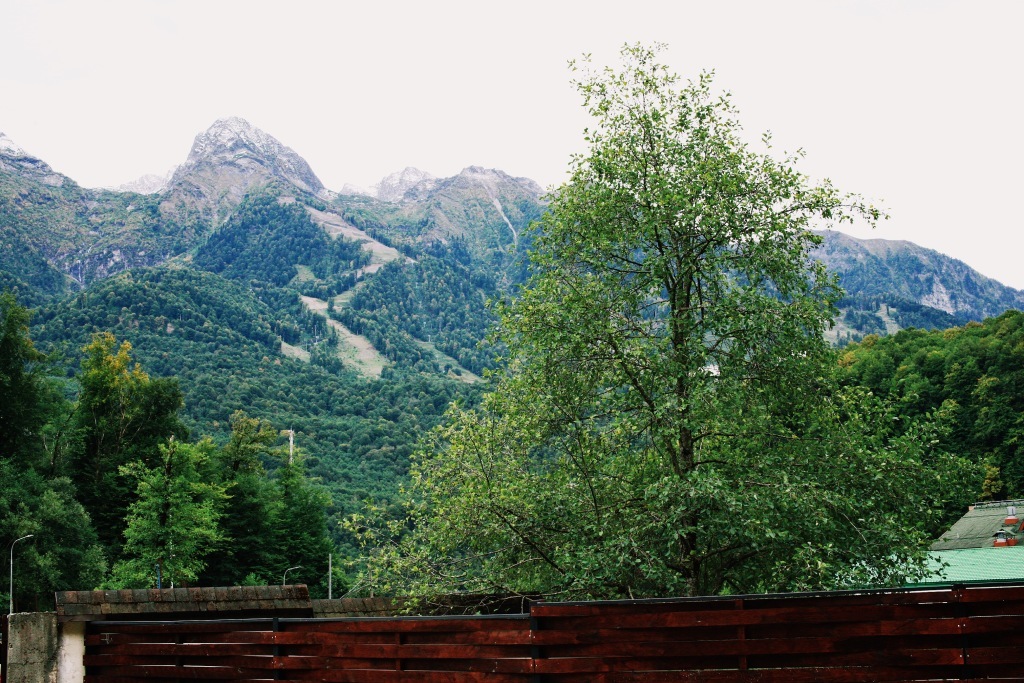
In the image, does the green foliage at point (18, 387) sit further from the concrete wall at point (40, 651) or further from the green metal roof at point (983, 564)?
the green metal roof at point (983, 564)

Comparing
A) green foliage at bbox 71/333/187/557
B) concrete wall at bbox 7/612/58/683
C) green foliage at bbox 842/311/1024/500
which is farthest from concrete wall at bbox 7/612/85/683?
green foliage at bbox 842/311/1024/500

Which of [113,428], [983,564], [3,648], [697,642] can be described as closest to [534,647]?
[697,642]

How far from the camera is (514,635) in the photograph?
7.89 meters

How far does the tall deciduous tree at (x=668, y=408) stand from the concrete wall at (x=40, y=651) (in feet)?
20.4

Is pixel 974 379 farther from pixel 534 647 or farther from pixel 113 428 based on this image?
pixel 534 647

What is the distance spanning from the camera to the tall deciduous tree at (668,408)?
14.4 meters

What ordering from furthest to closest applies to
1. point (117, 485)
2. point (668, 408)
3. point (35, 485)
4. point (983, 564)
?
point (117, 485)
point (35, 485)
point (983, 564)
point (668, 408)

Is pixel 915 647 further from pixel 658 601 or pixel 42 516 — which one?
pixel 42 516

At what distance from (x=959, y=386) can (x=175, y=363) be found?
164 m

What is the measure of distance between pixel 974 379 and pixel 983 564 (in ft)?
169

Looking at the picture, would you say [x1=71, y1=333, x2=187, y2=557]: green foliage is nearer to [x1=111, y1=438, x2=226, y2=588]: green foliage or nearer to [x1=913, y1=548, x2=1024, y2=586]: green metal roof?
[x1=111, y1=438, x2=226, y2=588]: green foliage

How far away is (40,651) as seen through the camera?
1059 centimetres

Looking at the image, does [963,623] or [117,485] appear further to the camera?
[117,485]

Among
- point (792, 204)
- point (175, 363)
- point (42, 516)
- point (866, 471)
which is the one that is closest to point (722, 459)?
point (866, 471)
